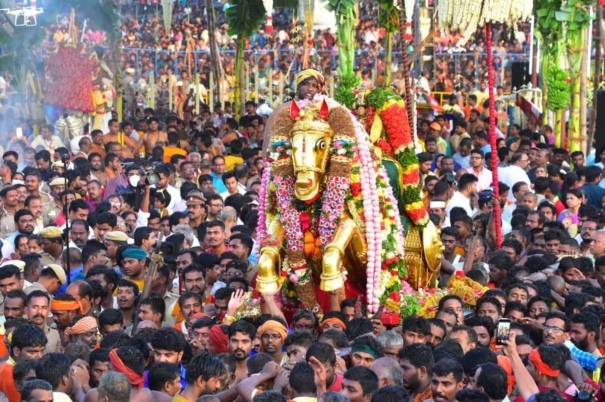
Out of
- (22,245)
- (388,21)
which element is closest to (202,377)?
(22,245)

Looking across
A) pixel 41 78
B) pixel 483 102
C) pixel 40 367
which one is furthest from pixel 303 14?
pixel 40 367

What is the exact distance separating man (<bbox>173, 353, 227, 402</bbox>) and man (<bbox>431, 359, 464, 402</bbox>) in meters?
1.22

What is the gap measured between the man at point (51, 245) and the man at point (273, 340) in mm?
3870

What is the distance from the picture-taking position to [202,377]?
8070mm

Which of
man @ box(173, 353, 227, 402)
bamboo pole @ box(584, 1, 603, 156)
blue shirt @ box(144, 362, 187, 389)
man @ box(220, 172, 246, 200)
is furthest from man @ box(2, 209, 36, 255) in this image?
bamboo pole @ box(584, 1, 603, 156)

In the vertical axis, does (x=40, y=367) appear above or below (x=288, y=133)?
below

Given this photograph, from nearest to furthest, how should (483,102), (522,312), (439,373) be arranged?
(439,373), (522,312), (483,102)

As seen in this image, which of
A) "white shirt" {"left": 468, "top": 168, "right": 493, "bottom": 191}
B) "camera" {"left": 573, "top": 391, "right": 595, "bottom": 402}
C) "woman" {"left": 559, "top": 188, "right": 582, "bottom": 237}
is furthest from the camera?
"white shirt" {"left": 468, "top": 168, "right": 493, "bottom": 191}

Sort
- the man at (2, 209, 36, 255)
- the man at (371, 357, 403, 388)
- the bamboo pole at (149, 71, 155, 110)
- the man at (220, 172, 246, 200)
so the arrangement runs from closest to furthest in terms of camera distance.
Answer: the man at (371, 357, 403, 388), the man at (2, 209, 36, 255), the man at (220, 172, 246, 200), the bamboo pole at (149, 71, 155, 110)

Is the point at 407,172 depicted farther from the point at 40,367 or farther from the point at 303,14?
the point at 303,14

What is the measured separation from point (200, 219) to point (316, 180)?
154 inches

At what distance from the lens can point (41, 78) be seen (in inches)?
848

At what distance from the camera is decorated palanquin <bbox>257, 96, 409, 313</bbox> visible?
10.5 m

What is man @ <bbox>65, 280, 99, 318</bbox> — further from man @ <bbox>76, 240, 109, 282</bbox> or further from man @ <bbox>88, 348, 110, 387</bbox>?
man @ <bbox>88, 348, 110, 387</bbox>
